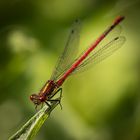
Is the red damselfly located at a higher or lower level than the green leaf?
lower

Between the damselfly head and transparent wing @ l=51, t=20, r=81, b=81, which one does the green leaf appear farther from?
transparent wing @ l=51, t=20, r=81, b=81

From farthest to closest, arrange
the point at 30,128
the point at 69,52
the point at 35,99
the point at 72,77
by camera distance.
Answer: the point at 69,52, the point at 72,77, the point at 35,99, the point at 30,128

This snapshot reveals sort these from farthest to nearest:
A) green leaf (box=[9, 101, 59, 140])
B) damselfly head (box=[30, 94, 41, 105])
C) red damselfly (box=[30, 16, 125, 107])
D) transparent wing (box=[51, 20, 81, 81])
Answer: transparent wing (box=[51, 20, 81, 81]) < red damselfly (box=[30, 16, 125, 107]) < damselfly head (box=[30, 94, 41, 105]) < green leaf (box=[9, 101, 59, 140])

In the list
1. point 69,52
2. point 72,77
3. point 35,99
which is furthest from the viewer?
point 69,52

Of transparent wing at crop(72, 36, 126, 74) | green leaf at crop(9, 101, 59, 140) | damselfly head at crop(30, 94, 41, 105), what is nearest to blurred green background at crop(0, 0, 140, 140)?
transparent wing at crop(72, 36, 126, 74)

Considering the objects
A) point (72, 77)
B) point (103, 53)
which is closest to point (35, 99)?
point (72, 77)

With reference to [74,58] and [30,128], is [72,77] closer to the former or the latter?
[74,58]

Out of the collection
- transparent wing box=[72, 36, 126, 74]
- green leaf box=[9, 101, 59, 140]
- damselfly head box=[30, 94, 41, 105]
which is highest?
green leaf box=[9, 101, 59, 140]

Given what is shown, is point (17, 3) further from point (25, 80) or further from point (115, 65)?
point (115, 65)
